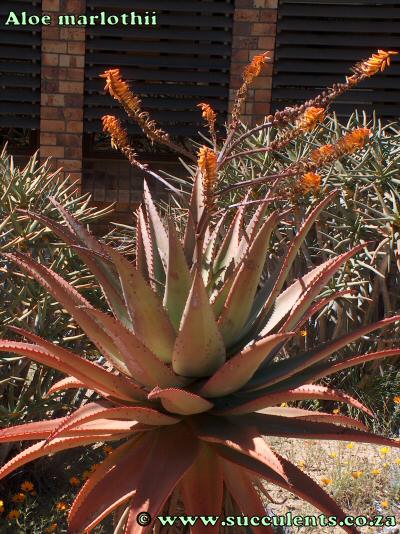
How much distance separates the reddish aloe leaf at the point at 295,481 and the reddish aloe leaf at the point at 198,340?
0.23 metres

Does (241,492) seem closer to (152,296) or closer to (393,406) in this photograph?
(152,296)

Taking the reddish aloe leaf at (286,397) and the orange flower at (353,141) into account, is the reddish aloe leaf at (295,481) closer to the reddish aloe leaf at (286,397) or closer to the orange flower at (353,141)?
the reddish aloe leaf at (286,397)

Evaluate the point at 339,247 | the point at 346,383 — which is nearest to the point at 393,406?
the point at 346,383

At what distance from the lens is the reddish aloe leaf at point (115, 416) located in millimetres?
2059

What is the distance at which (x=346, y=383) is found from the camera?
4852 millimetres

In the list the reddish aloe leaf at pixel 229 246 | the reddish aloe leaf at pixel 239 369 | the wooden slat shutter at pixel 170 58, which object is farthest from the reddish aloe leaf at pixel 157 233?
the wooden slat shutter at pixel 170 58

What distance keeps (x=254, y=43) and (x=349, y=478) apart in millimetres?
4732

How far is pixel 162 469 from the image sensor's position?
2111 millimetres

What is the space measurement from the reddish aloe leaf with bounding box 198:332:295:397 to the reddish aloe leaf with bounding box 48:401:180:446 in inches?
5.5

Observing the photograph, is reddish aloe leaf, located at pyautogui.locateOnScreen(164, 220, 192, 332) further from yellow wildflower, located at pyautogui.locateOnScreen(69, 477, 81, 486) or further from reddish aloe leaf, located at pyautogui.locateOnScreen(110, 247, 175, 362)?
yellow wildflower, located at pyautogui.locateOnScreen(69, 477, 81, 486)

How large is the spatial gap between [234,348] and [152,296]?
1.15 feet

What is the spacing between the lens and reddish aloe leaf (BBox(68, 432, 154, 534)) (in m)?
2.12

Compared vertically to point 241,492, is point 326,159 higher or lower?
higher

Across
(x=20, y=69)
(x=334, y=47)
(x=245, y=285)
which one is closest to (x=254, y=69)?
(x=245, y=285)
